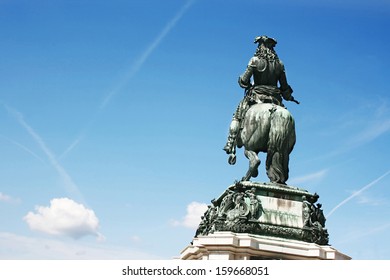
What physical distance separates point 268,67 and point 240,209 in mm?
6140

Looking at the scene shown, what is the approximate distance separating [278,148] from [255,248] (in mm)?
4480

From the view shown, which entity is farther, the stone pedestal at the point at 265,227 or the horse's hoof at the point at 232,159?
the horse's hoof at the point at 232,159

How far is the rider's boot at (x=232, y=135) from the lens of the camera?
26.4 m

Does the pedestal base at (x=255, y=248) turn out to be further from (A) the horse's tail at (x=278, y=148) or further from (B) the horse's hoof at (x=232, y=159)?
(B) the horse's hoof at (x=232, y=159)

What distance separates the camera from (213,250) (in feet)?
74.4

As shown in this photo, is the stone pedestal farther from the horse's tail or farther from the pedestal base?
the horse's tail

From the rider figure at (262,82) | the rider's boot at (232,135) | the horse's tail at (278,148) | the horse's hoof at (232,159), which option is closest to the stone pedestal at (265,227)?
the horse's tail at (278,148)

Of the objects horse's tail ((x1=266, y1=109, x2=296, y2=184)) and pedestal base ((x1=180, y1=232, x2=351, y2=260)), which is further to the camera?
horse's tail ((x1=266, y1=109, x2=296, y2=184))

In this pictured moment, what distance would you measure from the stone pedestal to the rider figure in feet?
10.0

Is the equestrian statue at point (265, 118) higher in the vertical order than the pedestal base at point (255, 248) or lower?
higher

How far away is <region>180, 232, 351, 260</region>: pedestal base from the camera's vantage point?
22406mm

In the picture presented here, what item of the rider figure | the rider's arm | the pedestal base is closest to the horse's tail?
the rider figure

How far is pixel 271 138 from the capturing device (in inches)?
1005

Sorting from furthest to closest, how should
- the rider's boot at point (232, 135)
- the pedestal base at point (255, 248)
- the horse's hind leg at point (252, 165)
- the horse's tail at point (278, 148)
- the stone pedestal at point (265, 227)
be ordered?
the rider's boot at point (232, 135) < the horse's tail at point (278, 148) < the horse's hind leg at point (252, 165) < the stone pedestal at point (265, 227) < the pedestal base at point (255, 248)
